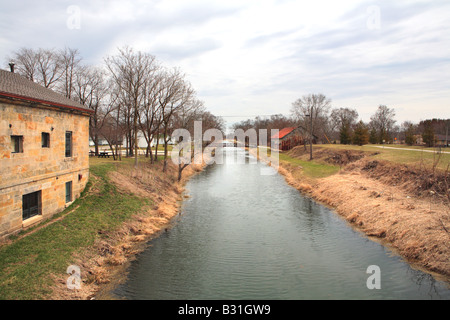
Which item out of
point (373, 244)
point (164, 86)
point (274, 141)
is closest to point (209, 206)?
point (373, 244)

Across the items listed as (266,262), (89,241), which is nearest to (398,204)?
(266,262)

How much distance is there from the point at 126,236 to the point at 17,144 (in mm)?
6574

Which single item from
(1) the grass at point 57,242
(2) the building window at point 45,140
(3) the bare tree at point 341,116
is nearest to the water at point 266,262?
(1) the grass at point 57,242

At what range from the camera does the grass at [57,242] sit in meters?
9.58

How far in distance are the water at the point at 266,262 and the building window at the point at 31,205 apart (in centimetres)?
515

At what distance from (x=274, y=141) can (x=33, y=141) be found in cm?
6456

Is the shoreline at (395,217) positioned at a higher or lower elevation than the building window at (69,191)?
lower

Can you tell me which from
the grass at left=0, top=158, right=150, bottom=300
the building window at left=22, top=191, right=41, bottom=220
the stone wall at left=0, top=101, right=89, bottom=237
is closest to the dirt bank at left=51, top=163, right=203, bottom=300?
the grass at left=0, top=158, right=150, bottom=300

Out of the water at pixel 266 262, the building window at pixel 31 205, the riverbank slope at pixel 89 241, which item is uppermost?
the building window at pixel 31 205

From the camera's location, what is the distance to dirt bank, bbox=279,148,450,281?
1310 centimetres

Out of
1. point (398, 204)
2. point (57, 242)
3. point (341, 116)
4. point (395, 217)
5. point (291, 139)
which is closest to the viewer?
point (57, 242)

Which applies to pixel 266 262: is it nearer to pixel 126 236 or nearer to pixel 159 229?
pixel 159 229

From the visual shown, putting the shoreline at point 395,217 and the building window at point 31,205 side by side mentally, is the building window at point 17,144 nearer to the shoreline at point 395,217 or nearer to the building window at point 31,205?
the building window at point 31,205

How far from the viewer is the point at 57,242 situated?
12.6m
